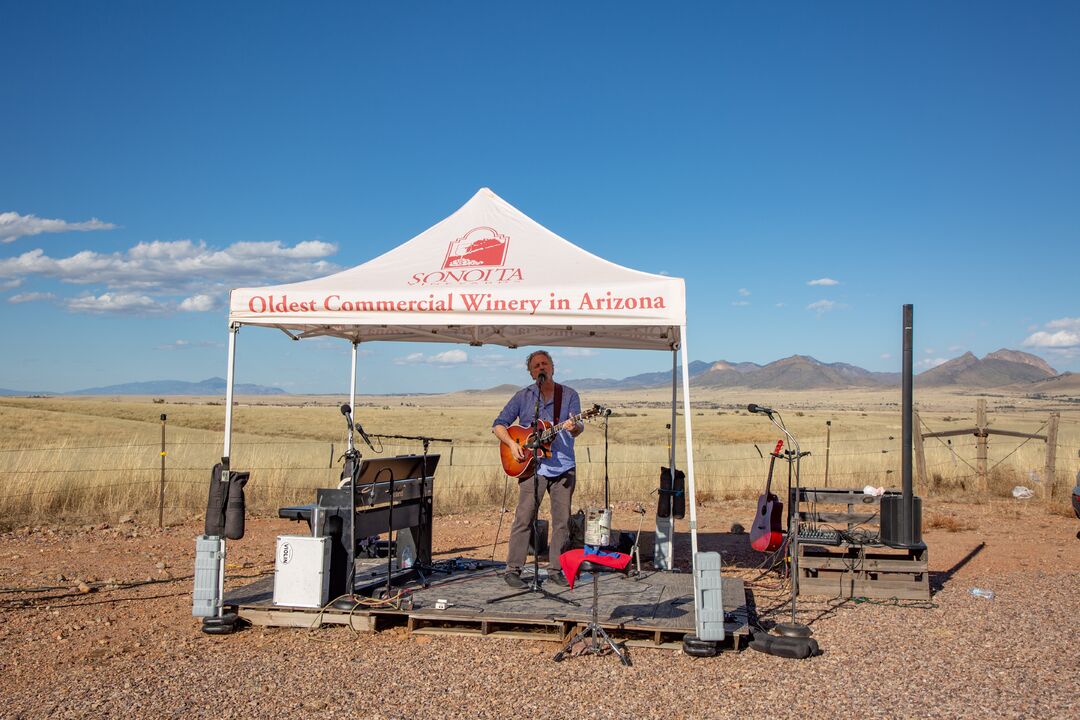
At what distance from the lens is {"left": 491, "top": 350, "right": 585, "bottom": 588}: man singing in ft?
24.9

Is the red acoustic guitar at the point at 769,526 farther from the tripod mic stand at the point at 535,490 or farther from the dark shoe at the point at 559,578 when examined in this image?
the tripod mic stand at the point at 535,490

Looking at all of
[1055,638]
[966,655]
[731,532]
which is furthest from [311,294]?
[731,532]

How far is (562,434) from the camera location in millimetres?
7578

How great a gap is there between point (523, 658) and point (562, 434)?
2.03 metres

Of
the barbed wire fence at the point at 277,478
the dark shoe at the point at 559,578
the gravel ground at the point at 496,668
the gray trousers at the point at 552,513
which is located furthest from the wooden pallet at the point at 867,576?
the gray trousers at the point at 552,513

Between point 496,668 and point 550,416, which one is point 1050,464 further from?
point 496,668

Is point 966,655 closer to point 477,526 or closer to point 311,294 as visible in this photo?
point 311,294

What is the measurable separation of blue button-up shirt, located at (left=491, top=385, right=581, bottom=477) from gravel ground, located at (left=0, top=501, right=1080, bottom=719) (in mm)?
1620

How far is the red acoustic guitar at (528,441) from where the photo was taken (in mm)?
7473

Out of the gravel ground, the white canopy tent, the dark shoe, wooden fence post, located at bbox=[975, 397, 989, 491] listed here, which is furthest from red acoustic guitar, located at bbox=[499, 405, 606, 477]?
wooden fence post, located at bbox=[975, 397, 989, 491]

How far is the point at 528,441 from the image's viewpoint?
24.6 feet

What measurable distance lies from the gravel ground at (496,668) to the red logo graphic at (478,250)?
2851mm

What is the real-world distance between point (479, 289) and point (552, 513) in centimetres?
196

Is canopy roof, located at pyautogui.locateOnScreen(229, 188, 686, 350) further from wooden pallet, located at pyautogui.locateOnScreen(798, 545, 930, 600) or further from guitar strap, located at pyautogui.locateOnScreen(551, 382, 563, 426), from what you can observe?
wooden pallet, located at pyautogui.locateOnScreen(798, 545, 930, 600)
